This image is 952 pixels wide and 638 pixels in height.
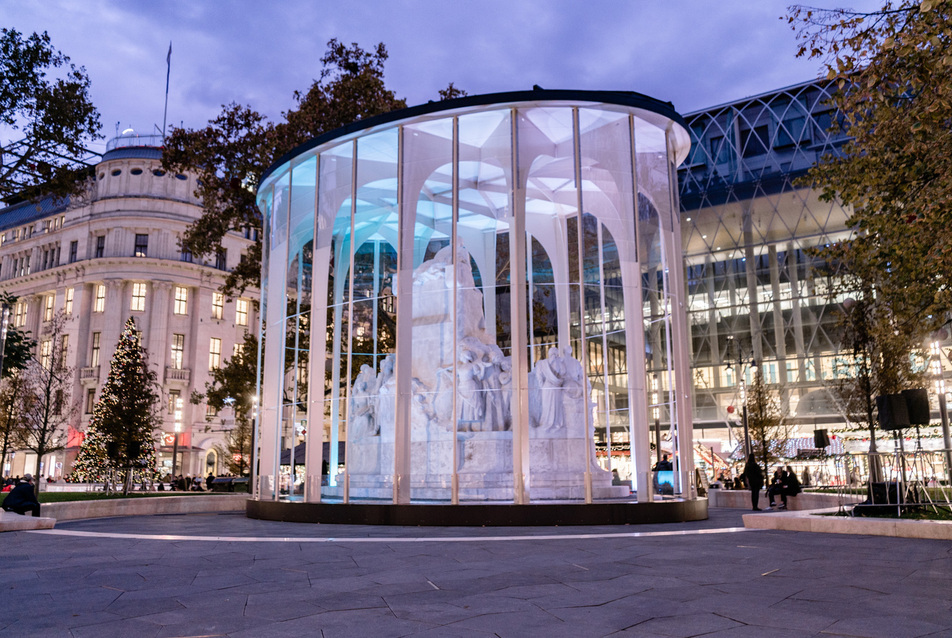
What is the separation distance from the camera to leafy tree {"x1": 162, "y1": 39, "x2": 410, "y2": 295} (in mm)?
28750

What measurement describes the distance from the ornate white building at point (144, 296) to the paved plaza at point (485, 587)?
55.1 meters

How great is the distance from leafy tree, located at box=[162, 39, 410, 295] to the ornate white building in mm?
35093

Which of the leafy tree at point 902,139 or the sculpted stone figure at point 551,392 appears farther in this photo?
the sculpted stone figure at point 551,392

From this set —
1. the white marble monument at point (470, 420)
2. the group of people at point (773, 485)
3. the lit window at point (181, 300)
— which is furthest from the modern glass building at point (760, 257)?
the lit window at point (181, 300)

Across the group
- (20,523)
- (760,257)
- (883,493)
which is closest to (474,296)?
(883,493)

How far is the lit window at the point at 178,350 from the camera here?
66.2m

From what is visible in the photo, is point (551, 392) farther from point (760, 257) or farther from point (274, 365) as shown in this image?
point (760, 257)

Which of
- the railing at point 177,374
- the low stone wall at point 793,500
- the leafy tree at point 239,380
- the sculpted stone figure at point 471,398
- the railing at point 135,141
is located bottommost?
the low stone wall at point 793,500

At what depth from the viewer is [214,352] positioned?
68.7 meters

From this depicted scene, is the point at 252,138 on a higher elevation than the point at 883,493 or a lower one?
higher

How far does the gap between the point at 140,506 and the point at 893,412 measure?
21.2 m

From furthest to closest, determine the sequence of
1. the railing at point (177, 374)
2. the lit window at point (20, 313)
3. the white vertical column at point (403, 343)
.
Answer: the lit window at point (20, 313)
the railing at point (177, 374)
the white vertical column at point (403, 343)

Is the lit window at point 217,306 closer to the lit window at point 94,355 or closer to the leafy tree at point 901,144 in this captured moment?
the lit window at point 94,355

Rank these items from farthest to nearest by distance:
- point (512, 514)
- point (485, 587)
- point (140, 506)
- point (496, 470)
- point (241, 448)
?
point (241, 448) < point (140, 506) < point (496, 470) < point (512, 514) < point (485, 587)
